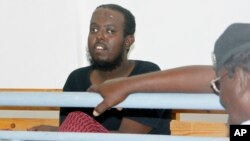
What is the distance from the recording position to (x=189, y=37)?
2.22 m

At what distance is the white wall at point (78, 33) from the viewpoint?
220 centimetres

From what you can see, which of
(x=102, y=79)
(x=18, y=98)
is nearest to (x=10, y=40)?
(x=102, y=79)

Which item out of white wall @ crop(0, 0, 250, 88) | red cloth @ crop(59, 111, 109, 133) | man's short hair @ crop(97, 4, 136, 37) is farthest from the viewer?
white wall @ crop(0, 0, 250, 88)

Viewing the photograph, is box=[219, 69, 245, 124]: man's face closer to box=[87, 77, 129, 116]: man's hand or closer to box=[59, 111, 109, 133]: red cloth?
box=[87, 77, 129, 116]: man's hand

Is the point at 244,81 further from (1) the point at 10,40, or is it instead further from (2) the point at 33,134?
(1) the point at 10,40

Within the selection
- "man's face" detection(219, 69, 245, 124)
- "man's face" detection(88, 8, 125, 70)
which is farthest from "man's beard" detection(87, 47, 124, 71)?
"man's face" detection(219, 69, 245, 124)

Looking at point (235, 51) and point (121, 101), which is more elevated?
point (235, 51)

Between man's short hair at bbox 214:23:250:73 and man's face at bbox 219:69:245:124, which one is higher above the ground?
man's short hair at bbox 214:23:250:73

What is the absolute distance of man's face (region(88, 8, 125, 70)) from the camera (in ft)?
5.82

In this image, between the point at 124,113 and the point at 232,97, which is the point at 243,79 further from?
the point at 124,113

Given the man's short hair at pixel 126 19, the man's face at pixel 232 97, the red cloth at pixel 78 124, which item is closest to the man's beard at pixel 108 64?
the man's short hair at pixel 126 19

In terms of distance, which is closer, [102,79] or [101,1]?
[102,79]

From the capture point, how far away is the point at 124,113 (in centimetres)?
155

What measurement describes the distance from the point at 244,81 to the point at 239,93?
2 centimetres
